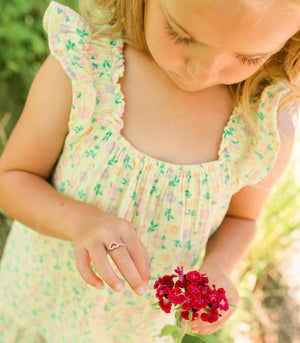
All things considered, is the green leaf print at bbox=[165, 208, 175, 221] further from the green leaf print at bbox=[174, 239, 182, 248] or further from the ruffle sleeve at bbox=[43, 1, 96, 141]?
the ruffle sleeve at bbox=[43, 1, 96, 141]

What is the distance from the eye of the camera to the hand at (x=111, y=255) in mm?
717

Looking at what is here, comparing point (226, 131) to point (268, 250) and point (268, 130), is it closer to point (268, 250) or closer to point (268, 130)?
point (268, 130)

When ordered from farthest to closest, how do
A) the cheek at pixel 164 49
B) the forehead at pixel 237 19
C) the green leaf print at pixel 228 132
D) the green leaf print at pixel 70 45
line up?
the green leaf print at pixel 228 132
the green leaf print at pixel 70 45
the cheek at pixel 164 49
the forehead at pixel 237 19

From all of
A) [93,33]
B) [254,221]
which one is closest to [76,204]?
[93,33]

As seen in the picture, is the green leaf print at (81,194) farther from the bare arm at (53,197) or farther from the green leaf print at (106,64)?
the green leaf print at (106,64)

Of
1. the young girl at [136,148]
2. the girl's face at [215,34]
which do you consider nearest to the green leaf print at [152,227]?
the young girl at [136,148]

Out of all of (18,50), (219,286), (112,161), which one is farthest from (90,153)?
(18,50)

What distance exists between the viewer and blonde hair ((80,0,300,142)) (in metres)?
0.86

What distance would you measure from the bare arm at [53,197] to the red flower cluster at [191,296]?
1.6 inches

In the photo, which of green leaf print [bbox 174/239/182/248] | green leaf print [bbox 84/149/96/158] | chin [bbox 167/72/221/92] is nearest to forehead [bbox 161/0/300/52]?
chin [bbox 167/72/221/92]

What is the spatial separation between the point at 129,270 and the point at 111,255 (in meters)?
0.04

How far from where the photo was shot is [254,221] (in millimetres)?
1128

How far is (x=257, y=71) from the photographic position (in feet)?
3.08

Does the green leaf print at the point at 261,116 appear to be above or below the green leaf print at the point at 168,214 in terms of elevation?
above
